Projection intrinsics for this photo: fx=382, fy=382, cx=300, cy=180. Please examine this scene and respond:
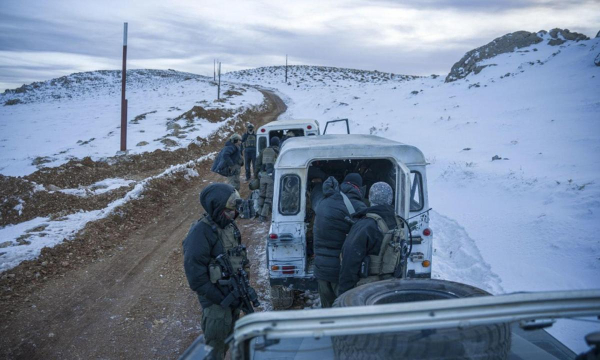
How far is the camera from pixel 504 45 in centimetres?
3819

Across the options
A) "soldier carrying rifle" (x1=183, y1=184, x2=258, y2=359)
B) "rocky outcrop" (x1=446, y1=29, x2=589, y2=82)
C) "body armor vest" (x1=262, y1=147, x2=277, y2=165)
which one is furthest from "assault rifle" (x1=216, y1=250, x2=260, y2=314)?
"rocky outcrop" (x1=446, y1=29, x2=589, y2=82)

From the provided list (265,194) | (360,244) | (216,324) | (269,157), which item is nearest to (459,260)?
(360,244)

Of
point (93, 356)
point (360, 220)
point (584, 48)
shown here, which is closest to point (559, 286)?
point (360, 220)

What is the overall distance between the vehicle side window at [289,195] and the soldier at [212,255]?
61.5 inches

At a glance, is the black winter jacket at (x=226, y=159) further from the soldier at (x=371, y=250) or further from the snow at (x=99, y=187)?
the soldier at (x=371, y=250)

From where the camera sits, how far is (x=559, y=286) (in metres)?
5.34

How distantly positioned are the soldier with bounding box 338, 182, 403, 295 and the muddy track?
8.09ft

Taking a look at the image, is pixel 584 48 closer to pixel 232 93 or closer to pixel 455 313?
pixel 232 93

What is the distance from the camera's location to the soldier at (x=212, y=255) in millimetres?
3303

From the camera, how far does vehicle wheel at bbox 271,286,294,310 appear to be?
17.6 ft

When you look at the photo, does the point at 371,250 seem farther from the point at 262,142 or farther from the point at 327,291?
the point at 262,142

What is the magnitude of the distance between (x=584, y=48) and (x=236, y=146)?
31128 mm

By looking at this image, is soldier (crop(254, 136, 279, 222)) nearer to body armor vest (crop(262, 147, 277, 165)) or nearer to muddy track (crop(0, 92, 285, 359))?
body armor vest (crop(262, 147, 277, 165))

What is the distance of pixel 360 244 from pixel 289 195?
64.3 inches
